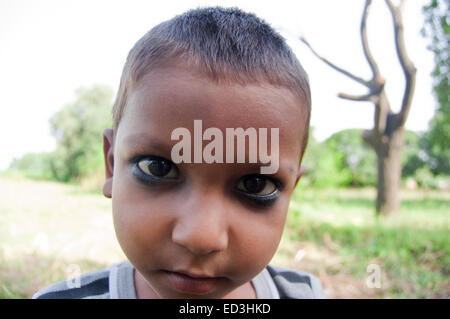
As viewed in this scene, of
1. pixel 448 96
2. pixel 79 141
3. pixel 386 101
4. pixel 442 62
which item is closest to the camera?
pixel 386 101

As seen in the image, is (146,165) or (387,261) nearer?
(146,165)

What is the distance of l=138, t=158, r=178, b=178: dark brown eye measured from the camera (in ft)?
2.34

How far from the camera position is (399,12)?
405cm

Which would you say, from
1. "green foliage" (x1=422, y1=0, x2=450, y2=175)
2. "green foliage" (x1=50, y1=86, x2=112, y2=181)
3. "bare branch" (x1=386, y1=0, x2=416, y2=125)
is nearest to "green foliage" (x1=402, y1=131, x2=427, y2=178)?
"green foliage" (x1=422, y1=0, x2=450, y2=175)

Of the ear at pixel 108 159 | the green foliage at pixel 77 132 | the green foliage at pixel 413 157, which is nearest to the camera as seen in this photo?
the ear at pixel 108 159

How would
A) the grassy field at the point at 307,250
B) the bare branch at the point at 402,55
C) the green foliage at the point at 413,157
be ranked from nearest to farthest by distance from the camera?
the grassy field at the point at 307,250
the bare branch at the point at 402,55
the green foliage at the point at 413,157

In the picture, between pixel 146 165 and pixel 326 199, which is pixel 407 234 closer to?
pixel 326 199

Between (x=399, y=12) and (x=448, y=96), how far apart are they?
3.47 metres

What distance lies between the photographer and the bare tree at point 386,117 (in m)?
4.01

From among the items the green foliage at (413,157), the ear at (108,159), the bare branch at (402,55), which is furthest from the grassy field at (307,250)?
the green foliage at (413,157)

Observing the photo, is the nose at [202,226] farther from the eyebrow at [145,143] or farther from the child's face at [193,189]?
the eyebrow at [145,143]

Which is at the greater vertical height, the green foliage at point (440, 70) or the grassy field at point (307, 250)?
the green foliage at point (440, 70)

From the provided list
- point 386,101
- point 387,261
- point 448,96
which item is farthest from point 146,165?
point 448,96

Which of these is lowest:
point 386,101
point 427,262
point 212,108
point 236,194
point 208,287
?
point 427,262
